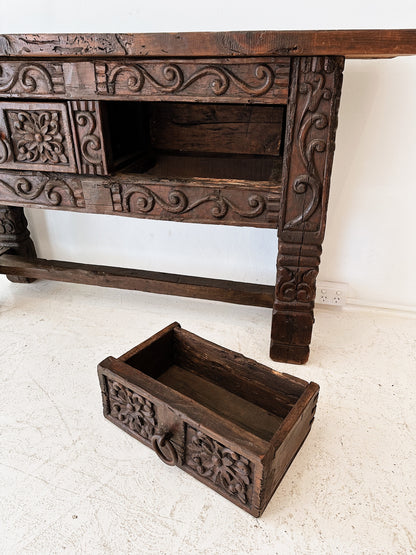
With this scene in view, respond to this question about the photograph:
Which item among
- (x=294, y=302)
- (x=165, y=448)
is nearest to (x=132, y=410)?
(x=165, y=448)

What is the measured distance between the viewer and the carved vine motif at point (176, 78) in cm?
139

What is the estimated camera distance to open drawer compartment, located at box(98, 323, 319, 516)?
1.14 m

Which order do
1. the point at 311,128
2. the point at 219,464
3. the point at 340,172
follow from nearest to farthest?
the point at 219,464
the point at 311,128
the point at 340,172

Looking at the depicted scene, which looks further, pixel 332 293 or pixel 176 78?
pixel 332 293

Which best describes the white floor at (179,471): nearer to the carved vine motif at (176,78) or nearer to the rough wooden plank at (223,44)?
the carved vine motif at (176,78)

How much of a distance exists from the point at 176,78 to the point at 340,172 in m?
0.95

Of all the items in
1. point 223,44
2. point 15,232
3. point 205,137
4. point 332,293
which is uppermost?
point 223,44

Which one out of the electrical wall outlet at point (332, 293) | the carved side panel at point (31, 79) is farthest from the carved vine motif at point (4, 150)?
the electrical wall outlet at point (332, 293)

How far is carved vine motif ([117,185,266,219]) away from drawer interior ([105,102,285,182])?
0.90 feet

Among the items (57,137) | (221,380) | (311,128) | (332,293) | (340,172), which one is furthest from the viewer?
(332,293)

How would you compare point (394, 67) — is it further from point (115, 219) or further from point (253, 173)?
point (115, 219)

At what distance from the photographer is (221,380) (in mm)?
1539

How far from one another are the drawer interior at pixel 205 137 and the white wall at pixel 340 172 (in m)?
0.33

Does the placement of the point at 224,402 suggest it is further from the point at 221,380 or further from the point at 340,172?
the point at 340,172
